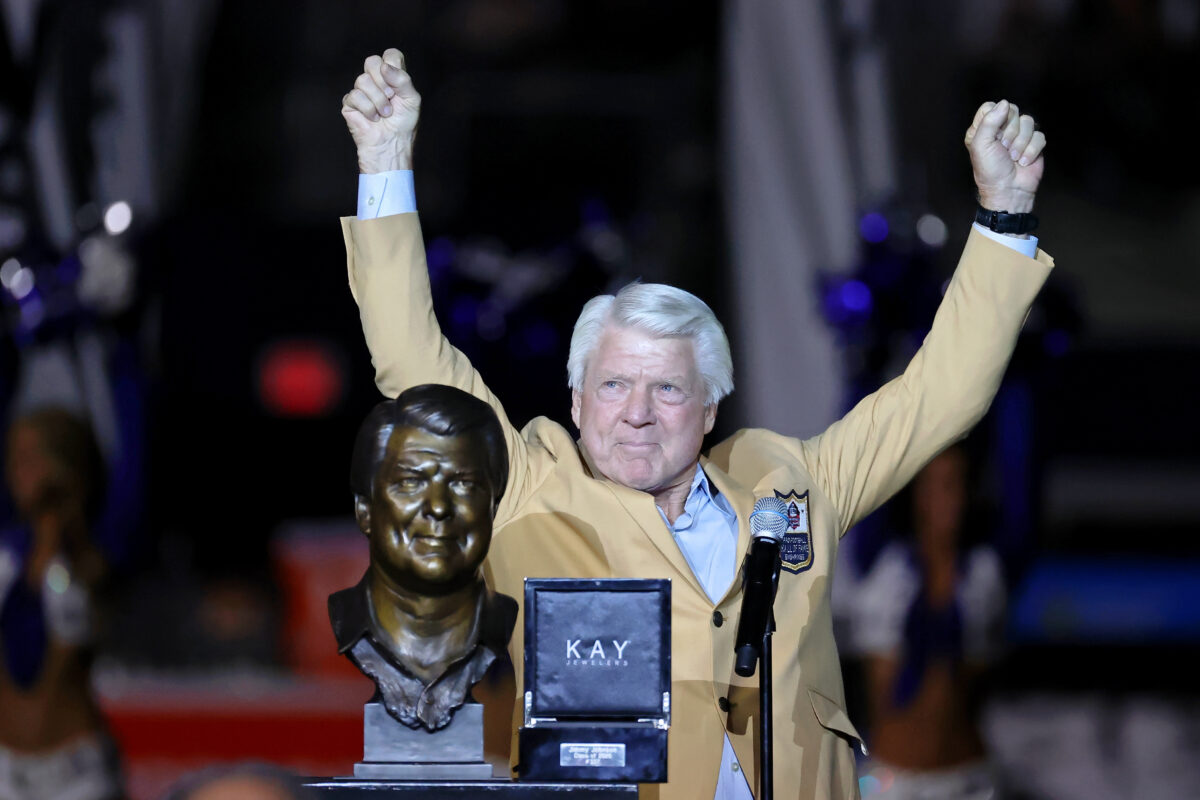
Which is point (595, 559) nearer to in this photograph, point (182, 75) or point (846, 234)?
point (846, 234)

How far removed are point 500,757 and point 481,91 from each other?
174 inches

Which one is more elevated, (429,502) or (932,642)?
(429,502)

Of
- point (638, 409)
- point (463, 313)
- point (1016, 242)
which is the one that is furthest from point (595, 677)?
point (463, 313)

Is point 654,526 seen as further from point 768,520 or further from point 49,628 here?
point 49,628

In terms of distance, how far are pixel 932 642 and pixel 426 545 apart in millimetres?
3055

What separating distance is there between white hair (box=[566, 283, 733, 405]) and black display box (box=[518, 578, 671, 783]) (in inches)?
19.3

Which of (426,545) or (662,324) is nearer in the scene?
(426,545)

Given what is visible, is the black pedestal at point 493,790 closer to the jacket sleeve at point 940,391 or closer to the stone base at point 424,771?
the stone base at point 424,771

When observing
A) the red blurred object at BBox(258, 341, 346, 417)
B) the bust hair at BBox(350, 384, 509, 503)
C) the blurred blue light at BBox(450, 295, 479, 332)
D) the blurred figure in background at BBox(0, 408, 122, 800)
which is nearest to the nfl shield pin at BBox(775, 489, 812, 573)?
the bust hair at BBox(350, 384, 509, 503)

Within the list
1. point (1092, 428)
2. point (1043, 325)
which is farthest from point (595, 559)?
point (1092, 428)

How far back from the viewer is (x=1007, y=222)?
206cm

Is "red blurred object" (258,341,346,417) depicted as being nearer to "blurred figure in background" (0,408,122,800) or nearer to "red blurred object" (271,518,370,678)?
"red blurred object" (271,518,370,678)

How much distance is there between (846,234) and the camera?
5.50m

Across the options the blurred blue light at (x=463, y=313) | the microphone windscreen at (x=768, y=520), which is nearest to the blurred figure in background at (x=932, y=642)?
the blurred blue light at (x=463, y=313)
